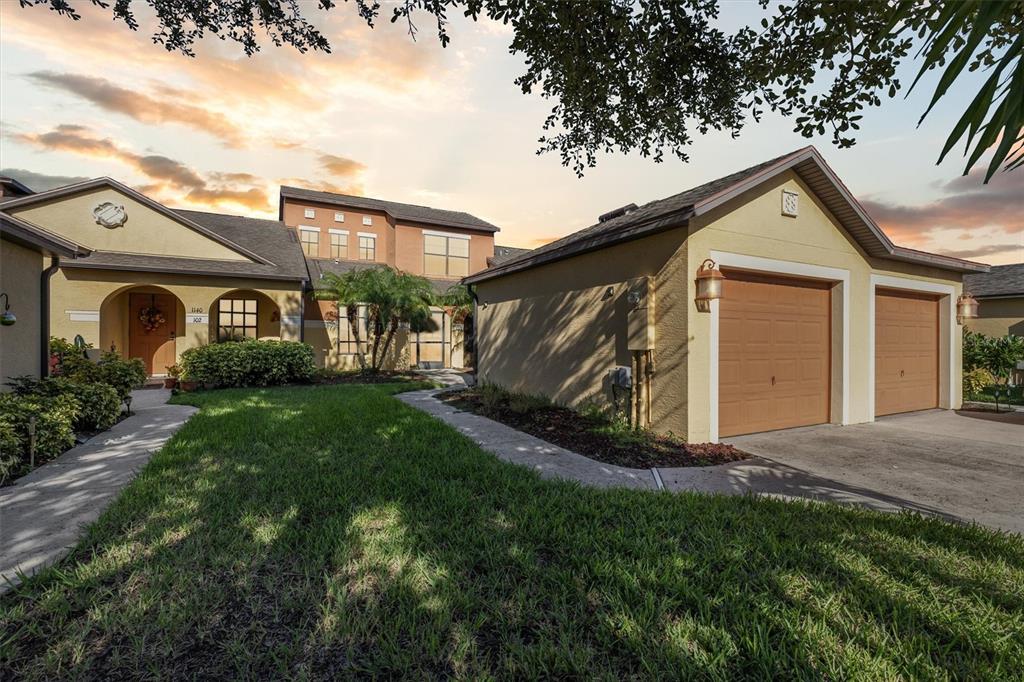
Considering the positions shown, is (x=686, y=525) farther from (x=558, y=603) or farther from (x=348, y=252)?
(x=348, y=252)

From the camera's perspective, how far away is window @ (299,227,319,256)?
1911 centimetres

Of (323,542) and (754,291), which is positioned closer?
(323,542)

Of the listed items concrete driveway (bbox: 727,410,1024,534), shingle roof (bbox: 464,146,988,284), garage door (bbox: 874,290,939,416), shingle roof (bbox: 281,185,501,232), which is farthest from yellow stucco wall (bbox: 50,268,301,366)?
garage door (bbox: 874,290,939,416)

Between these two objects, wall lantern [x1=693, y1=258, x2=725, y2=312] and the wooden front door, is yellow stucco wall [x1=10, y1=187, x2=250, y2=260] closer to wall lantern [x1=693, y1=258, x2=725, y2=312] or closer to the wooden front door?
the wooden front door

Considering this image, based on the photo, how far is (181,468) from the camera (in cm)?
467

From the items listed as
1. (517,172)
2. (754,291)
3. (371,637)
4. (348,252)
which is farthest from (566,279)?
(348,252)

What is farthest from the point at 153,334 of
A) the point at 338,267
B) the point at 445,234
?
the point at 445,234

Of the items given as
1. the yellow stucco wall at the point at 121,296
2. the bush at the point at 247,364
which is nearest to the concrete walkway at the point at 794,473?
the bush at the point at 247,364

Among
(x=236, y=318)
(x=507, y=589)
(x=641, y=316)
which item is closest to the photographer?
(x=507, y=589)

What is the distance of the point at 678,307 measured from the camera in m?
6.10

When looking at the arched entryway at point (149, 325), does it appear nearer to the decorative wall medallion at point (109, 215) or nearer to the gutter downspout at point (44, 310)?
the decorative wall medallion at point (109, 215)

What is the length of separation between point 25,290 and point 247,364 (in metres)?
5.25

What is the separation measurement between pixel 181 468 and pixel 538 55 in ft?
Answer: 20.8

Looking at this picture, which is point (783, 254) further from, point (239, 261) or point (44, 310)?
point (239, 261)
